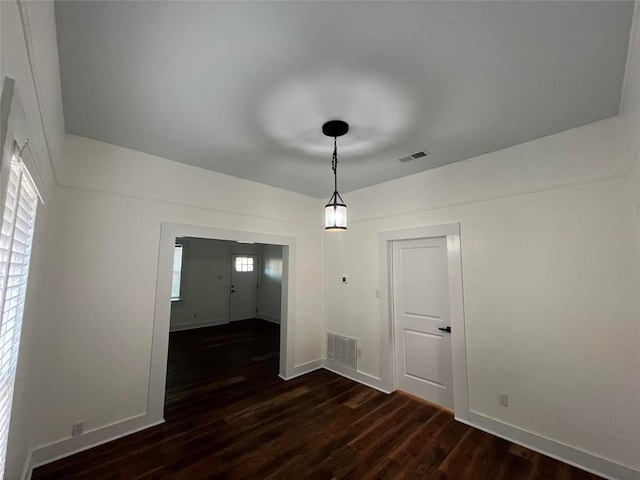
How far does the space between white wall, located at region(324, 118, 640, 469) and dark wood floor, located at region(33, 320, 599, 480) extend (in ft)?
1.48

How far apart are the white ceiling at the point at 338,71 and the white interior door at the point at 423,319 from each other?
1396mm

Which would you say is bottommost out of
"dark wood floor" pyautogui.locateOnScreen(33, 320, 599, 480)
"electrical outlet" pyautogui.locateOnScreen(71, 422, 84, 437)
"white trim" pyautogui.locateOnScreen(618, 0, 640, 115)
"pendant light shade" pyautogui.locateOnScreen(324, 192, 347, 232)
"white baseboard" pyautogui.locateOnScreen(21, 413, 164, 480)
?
"dark wood floor" pyautogui.locateOnScreen(33, 320, 599, 480)

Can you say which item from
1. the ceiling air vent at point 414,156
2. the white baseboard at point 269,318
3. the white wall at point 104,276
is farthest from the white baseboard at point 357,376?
the white baseboard at point 269,318

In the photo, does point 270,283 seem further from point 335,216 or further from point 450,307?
point 335,216

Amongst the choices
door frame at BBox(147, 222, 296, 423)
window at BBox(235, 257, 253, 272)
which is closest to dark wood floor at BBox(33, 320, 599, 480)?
door frame at BBox(147, 222, 296, 423)

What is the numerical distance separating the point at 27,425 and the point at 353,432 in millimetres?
2687

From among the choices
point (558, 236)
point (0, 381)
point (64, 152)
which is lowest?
point (0, 381)

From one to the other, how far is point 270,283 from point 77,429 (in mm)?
6061

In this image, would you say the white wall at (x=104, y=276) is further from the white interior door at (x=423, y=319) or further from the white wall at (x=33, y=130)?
the white interior door at (x=423, y=319)

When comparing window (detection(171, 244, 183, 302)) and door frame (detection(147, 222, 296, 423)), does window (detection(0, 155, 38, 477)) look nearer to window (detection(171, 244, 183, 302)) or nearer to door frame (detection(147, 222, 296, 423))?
door frame (detection(147, 222, 296, 423))

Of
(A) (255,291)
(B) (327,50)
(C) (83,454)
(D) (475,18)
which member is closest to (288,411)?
(C) (83,454)

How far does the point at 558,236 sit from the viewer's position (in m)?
2.44

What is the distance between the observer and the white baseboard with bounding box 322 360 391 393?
3.69 m

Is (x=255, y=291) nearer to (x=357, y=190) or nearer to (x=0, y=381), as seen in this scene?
(x=357, y=190)
